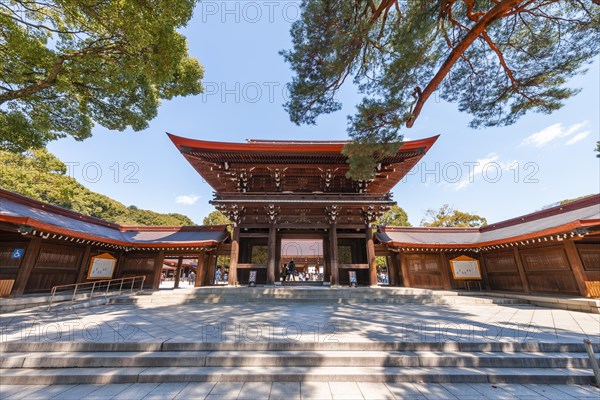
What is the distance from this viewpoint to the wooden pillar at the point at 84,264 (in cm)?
1017

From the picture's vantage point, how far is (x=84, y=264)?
10.3 meters

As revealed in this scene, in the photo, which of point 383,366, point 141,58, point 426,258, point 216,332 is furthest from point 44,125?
point 426,258

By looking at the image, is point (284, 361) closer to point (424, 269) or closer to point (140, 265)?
point (424, 269)

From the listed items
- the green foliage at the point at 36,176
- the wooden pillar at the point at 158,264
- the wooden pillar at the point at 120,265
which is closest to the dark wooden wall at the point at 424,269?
the wooden pillar at the point at 158,264

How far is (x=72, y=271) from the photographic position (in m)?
9.95

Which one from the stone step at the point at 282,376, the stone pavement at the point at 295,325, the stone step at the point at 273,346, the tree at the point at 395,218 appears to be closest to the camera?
the stone step at the point at 282,376

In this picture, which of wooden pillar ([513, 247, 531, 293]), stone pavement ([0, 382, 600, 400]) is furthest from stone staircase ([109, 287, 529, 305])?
stone pavement ([0, 382, 600, 400])

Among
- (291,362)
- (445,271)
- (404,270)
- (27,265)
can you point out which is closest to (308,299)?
(291,362)

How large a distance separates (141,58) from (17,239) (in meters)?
8.36

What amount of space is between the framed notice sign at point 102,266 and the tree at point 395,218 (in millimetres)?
26377

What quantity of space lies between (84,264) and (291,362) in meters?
11.9

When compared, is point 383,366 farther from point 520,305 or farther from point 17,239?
point 17,239

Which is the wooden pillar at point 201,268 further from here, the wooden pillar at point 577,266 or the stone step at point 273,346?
the wooden pillar at point 577,266

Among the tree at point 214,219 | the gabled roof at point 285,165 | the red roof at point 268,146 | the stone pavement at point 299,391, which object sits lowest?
the stone pavement at point 299,391
